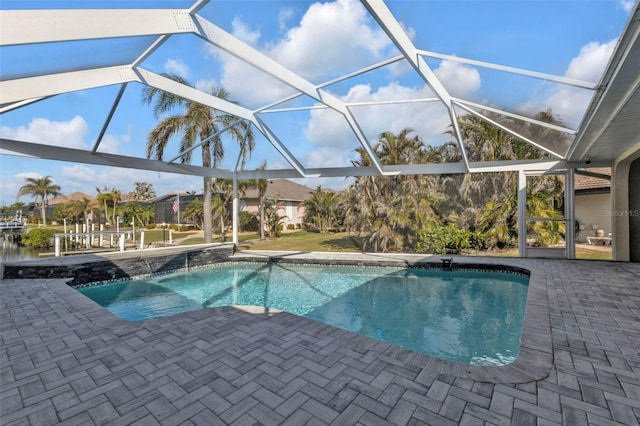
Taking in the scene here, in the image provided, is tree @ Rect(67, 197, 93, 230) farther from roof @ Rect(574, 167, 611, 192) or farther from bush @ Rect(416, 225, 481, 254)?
roof @ Rect(574, 167, 611, 192)

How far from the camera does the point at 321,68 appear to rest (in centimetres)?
738

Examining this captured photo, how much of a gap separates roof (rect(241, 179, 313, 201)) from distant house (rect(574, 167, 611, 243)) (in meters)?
19.2

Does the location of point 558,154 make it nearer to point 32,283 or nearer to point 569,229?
point 569,229

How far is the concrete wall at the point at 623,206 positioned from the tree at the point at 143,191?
159ft

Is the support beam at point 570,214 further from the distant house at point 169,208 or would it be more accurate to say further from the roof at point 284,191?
the distant house at point 169,208

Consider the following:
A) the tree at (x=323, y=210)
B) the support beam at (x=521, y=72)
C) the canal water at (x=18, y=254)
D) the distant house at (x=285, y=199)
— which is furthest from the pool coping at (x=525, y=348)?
the distant house at (x=285, y=199)

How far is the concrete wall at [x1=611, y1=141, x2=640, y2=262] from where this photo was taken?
9602 mm

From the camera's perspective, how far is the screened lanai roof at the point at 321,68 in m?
4.29

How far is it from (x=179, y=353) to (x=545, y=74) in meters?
7.25

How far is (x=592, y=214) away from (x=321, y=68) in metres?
15.4

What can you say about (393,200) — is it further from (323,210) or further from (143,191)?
(143,191)

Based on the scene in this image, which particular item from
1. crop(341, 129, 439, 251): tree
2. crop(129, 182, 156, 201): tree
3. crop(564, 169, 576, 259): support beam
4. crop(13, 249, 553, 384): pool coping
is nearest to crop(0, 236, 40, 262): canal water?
crop(13, 249, 553, 384): pool coping

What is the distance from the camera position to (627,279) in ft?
24.3

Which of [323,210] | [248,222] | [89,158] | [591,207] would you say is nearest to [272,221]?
[248,222]
